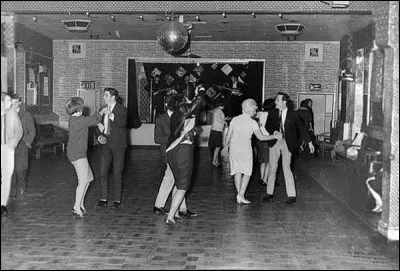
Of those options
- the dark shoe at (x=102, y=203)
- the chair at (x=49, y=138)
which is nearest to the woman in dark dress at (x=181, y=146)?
the dark shoe at (x=102, y=203)

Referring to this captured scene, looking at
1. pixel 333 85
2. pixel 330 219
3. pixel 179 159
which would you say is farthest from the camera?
pixel 333 85

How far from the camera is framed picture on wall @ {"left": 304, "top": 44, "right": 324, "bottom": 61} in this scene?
16.2m

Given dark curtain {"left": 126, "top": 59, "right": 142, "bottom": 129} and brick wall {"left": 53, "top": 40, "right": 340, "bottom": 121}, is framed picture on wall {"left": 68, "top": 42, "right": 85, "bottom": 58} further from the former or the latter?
dark curtain {"left": 126, "top": 59, "right": 142, "bottom": 129}

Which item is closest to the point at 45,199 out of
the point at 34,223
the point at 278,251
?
the point at 34,223

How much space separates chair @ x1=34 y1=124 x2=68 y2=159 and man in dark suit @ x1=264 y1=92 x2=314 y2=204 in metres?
7.39

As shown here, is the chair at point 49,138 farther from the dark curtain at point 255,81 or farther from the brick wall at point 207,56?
the dark curtain at point 255,81

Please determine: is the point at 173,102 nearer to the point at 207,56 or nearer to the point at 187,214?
the point at 187,214

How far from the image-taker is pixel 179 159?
6.29 meters

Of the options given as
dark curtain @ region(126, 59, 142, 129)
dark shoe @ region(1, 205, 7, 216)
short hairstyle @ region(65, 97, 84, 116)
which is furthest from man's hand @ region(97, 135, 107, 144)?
dark curtain @ region(126, 59, 142, 129)

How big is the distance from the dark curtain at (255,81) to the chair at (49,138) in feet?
18.1

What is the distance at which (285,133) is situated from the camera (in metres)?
7.66

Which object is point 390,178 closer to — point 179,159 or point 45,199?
point 179,159

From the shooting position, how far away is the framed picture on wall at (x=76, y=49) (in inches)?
666

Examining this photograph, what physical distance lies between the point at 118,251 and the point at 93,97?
1186 cm
